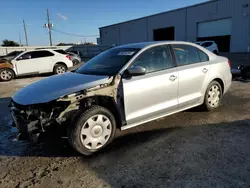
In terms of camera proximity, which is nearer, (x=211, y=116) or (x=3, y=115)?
(x=211, y=116)

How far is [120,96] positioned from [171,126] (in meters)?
1.40

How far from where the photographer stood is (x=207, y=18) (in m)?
27.5

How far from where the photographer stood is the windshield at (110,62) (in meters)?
3.73

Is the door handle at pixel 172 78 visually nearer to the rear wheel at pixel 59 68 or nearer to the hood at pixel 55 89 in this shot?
the hood at pixel 55 89

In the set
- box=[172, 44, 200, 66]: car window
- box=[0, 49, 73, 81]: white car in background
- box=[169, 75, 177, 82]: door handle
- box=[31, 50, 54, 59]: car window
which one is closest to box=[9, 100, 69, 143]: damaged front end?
box=[169, 75, 177, 82]: door handle

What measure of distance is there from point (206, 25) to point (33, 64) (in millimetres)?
23348

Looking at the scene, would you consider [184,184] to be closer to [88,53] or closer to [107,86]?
[107,86]

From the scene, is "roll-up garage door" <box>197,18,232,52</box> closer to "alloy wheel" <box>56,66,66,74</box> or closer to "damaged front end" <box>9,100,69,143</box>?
"alloy wheel" <box>56,66,66,74</box>

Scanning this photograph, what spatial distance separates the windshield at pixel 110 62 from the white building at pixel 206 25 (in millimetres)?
22126

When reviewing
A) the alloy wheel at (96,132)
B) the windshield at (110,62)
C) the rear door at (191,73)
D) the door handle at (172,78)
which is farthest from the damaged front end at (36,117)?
the rear door at (191,73)

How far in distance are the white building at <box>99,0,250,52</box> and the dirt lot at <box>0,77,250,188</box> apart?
2195 centimetres

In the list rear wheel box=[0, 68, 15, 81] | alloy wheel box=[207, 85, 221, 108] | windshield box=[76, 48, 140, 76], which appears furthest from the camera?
rear wheel box=[0, 68, 15, 81]

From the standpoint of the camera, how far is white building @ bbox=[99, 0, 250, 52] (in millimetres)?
24156

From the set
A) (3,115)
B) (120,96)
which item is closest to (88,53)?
(3,115)
